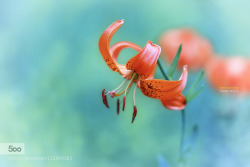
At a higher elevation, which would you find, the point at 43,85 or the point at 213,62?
the point at 213,62

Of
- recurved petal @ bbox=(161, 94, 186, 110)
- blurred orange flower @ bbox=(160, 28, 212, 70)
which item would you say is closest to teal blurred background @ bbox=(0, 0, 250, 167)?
blurred orange flower @ bbox=(160, 28, 212, 70)

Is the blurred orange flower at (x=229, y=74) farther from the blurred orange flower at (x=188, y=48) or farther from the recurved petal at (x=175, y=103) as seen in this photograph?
the recurved petal at (x=175, y=103)

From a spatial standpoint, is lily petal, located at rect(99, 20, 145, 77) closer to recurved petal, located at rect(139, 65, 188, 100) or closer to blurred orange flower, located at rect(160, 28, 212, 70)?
recurved petal, located at rect(139, 65, 188, 100)

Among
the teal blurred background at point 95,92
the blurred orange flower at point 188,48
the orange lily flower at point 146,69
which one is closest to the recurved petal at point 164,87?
the orange lily flower at point 146,69

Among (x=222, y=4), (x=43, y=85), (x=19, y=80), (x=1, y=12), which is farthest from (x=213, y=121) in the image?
(x=1, y=12)

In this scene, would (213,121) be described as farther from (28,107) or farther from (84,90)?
(28,107)
